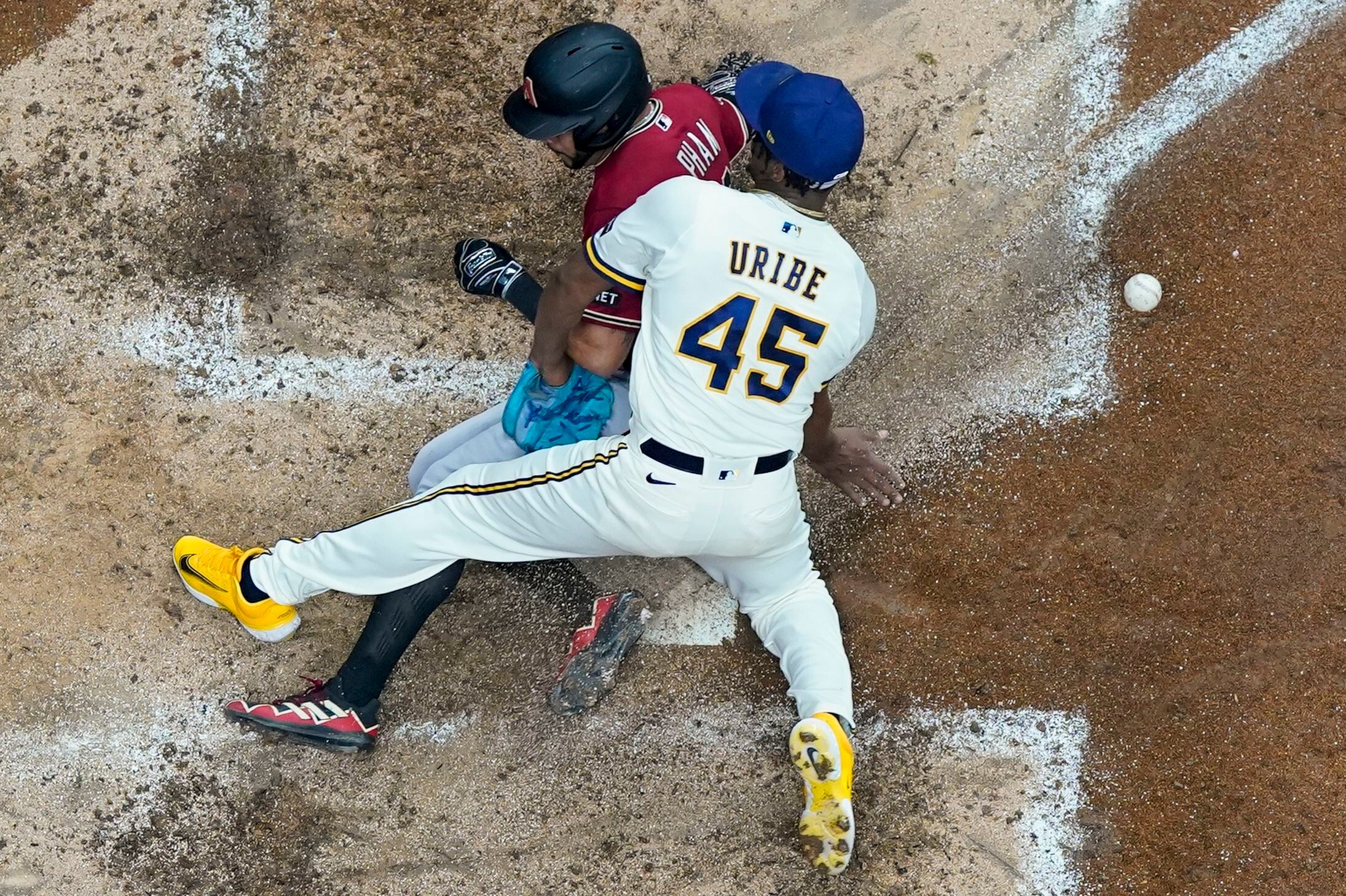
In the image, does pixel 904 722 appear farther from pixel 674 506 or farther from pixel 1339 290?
pixel 1339 290

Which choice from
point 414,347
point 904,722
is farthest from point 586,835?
point 414,347

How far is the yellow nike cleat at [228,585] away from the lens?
11.8 feet

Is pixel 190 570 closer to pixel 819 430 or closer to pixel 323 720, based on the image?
pixel 323 720

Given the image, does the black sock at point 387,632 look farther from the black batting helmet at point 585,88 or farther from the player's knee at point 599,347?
the black batting helmet at point 585,88

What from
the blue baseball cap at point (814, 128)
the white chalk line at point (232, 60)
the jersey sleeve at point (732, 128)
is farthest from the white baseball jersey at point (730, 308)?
the white chalk line at point (232, 60)

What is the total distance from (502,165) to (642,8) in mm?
875

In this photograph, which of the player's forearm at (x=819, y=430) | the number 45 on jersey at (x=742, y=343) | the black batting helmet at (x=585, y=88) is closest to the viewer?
the number 45 on jersey at (x=742, y=343)

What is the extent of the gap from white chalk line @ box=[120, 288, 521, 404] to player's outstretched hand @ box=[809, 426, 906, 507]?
1.32 m

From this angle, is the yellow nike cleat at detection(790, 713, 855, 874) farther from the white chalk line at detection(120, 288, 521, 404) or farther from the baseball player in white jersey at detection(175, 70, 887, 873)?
the white chalk line at detection(120, 288, 521, 404)

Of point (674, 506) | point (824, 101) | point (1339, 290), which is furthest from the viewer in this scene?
point (1339, 290)

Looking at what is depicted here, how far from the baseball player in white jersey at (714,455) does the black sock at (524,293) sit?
1.46ft

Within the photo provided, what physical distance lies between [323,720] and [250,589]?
568 millimetres

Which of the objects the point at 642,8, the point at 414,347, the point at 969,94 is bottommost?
the point at 414,347

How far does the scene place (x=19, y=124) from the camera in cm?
387
